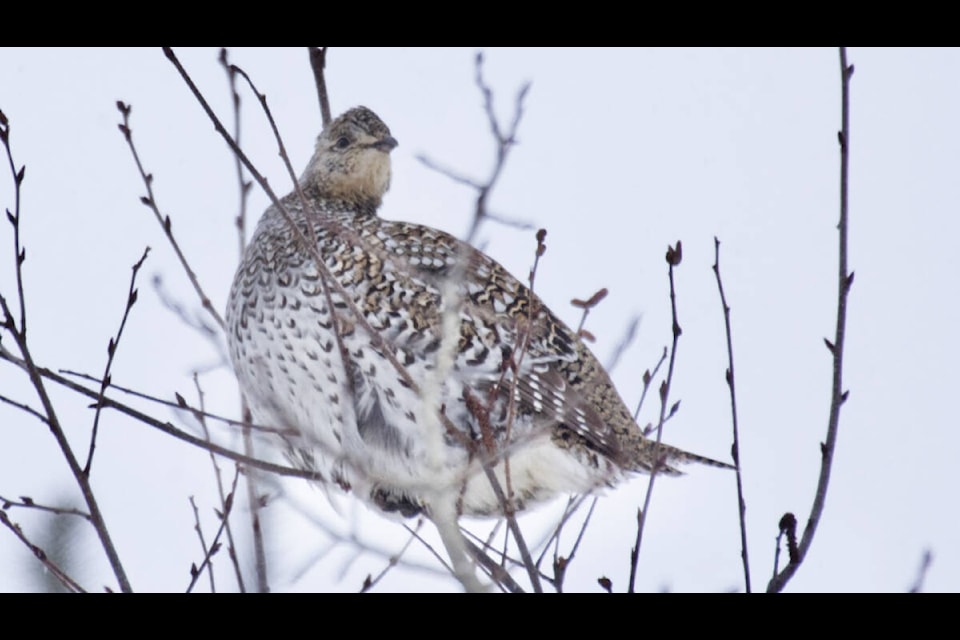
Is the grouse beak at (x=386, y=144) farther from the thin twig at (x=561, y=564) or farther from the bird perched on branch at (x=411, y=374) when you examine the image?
the thin twig at (x=561, y=564)

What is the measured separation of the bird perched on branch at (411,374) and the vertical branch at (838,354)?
4.96ft

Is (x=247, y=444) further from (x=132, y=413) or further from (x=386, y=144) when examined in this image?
(x=386, y=144)

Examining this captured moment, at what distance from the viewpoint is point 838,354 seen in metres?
3.58

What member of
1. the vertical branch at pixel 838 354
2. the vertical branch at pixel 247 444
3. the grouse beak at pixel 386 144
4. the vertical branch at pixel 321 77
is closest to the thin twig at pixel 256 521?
the vertical branch at pixel 247 444

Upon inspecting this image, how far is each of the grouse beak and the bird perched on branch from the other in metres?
1.13

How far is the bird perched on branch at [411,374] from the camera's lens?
214 inches

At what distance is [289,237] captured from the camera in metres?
6.15

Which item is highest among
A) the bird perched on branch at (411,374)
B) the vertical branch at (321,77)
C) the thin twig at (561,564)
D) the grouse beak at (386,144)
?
the grouse beak at (386,144)

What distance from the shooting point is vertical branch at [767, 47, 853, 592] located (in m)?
3.46

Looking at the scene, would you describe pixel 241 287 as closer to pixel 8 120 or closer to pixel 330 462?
pixel 330 462

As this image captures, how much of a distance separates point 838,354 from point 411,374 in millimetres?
2302

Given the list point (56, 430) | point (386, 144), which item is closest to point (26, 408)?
point (56, 430)

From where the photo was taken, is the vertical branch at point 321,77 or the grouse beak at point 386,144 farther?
the grouse beak at point 386,144
